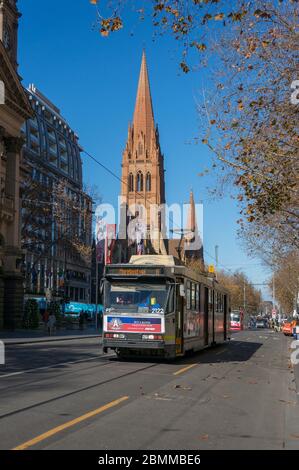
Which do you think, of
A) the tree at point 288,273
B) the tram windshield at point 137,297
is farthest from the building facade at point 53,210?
the tram windshield at point 137,297

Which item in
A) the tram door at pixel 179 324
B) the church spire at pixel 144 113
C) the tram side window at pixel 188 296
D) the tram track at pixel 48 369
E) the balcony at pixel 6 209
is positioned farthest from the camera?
the church spire at pixel 144 113

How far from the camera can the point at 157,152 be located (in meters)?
128

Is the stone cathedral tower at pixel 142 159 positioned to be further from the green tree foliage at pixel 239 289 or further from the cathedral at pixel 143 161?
the green tree foliage at pixel 239 289

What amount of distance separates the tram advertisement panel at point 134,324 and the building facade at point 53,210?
2147 centimetres

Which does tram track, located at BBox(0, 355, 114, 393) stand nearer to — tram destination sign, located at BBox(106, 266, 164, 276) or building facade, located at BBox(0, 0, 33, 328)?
tram destination sign, located at BBox(106, 266, 164, 276)

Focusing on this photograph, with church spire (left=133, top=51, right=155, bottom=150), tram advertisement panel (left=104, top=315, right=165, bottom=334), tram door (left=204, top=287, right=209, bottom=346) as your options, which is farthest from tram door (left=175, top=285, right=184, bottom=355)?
church spire (left=133, top=51, right=155, bottom=150)

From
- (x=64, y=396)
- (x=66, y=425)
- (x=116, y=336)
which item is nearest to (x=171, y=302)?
(x=116, y=336)

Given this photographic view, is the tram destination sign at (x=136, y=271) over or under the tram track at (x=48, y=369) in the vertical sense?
over

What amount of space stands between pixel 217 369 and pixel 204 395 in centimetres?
580

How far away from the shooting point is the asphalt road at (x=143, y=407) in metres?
7.46

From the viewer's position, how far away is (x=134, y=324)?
698 inches

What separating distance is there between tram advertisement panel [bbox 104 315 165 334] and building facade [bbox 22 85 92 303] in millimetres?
21473
